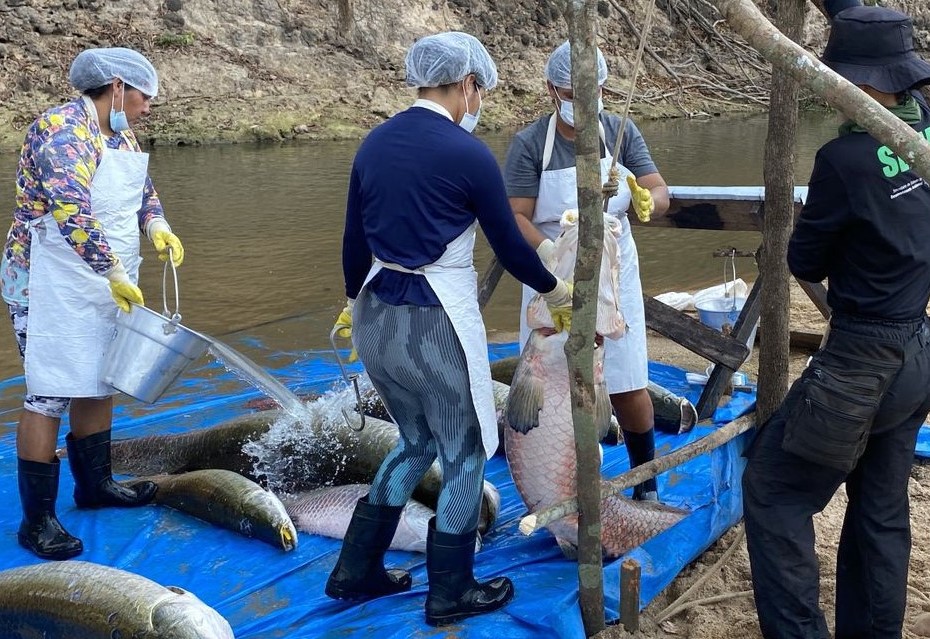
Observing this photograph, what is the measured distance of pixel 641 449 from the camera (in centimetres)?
403

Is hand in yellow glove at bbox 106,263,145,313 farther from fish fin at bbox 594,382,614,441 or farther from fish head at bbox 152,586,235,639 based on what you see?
fish fin at bbox 594,382,614,441

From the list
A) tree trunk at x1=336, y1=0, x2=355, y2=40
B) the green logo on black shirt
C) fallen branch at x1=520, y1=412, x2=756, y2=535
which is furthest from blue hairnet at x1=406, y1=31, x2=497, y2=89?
tree trunk at x1=336, y1=0, x2=355, y2=40

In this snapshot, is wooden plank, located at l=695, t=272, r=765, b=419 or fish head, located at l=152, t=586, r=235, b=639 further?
wooden plank, located at l=695, t=272, r=765, b=419

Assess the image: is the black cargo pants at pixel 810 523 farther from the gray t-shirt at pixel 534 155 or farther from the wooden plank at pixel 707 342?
the wooden plank at pixel 707 342

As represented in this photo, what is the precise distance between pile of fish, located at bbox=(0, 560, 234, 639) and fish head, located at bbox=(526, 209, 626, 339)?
1.49 m

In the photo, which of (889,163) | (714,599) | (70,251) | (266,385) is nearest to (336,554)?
(266,385)

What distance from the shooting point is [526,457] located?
11.3 feet

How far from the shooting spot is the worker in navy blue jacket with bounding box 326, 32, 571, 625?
9.43 ft

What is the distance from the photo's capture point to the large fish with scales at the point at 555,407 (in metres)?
3.39

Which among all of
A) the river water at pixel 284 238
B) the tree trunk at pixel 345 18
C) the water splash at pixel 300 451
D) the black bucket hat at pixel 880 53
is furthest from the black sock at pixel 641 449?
the tree trunk at pixel 345 18

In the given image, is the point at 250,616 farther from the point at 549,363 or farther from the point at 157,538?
the point at 549,363

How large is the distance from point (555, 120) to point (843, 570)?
2.04m

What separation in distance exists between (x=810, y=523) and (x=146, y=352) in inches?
98.6

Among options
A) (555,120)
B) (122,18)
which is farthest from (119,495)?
(122,18)
